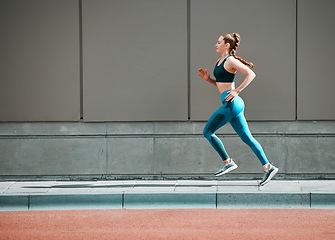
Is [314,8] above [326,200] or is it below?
above

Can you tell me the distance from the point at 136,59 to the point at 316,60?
2805 millimetres

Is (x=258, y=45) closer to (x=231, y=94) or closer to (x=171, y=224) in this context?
(x=231, y=94)

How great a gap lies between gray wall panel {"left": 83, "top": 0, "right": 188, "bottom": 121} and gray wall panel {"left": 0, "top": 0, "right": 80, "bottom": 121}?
0.26 m

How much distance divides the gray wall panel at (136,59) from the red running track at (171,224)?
251 centimetres

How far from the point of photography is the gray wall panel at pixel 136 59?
960 cm

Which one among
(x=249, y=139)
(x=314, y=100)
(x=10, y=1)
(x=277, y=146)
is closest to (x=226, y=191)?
(x=249, y=139)

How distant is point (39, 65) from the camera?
9.68 meters

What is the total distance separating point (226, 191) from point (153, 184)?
4.55 feet

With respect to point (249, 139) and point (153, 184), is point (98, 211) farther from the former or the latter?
point (249, 139)

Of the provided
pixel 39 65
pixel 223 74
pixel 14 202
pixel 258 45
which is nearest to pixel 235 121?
pixel 223 74

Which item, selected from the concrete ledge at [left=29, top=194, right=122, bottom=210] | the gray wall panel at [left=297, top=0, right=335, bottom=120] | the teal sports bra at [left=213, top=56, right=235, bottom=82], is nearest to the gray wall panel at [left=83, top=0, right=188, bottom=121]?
the teal sports bra at [left=213, top=56, right=235, bottom=82]

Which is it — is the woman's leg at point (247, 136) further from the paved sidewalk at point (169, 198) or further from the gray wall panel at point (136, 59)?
the gray wall panel at point (136, 59)

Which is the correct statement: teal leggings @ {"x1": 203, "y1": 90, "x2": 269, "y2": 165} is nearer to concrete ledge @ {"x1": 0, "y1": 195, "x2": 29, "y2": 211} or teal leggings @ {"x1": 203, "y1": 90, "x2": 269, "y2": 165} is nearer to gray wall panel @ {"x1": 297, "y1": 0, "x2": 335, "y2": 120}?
gray wall panel @ {"x1": 297, "y1": 0, "x2": 335, "y2": 120}

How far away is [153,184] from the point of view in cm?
891
